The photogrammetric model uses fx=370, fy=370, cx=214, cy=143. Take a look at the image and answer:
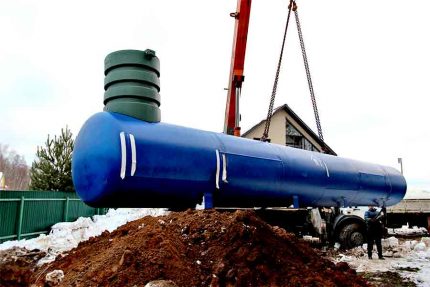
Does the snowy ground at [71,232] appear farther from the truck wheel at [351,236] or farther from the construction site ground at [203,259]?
the truck wheel at [351,236]

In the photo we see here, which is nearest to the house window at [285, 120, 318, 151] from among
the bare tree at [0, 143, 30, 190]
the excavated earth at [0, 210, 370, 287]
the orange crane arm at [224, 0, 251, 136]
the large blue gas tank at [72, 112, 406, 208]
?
the orange crane arm at [224, 0, 251, 136]

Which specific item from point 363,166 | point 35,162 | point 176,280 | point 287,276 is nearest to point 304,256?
point 287,276

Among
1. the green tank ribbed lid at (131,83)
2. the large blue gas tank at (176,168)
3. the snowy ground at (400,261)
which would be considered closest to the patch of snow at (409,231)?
the snowy ground at (400,261)

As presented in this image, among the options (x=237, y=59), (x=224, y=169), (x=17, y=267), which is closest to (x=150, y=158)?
(x=224, y=169)

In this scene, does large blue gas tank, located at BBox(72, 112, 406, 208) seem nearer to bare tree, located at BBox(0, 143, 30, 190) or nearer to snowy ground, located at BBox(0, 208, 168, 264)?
snowy ground, located at BBox(0, 208, 168, 264)

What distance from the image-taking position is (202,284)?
4.64 meters

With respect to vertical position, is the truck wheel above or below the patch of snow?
above

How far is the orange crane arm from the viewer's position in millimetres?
9258

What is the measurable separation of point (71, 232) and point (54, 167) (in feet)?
15.3

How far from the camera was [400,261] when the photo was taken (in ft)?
32.7

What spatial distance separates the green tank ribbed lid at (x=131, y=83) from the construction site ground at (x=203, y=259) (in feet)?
5.93

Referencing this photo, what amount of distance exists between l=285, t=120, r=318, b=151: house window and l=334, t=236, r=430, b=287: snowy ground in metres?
15.8

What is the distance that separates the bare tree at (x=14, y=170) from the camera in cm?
6331

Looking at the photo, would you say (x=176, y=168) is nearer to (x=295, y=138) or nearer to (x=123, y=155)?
(x=123, y=155)
